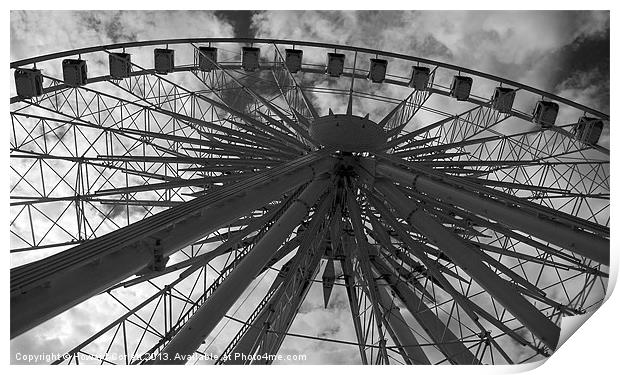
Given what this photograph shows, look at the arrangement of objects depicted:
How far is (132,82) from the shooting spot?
25469mm

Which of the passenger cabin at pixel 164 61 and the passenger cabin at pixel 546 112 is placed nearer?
the passenger cabin at pixel 164 61

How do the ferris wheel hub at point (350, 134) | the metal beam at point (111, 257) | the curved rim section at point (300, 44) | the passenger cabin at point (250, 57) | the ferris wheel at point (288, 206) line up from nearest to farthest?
the metal beam at point (111, 257) → the ferris wheel at point (288, 206) → the ferris wheel hub at point (350, 134) → the curved rim section at point (300, 44) → the passenger cabin at point (250, 57)

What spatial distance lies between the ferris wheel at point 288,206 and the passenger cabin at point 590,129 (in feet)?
0.26

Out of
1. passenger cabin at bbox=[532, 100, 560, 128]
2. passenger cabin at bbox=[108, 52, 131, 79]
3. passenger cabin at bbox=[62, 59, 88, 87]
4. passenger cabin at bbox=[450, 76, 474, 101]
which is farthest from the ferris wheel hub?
passenger cabin at bbox=[532, 100, 560, 128]

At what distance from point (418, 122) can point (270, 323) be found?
52.5 feet

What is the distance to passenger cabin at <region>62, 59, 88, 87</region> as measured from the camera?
22016 mm

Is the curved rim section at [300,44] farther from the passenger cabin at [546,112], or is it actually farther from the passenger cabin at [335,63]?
the passenger cabin at [335,63]

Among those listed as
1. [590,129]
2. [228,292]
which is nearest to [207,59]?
[228,292]

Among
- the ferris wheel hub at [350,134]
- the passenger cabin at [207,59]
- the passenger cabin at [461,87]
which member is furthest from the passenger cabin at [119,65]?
the passenger cabin at [461,87]

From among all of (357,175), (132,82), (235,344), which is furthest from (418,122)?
(235,344)

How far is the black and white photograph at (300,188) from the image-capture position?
11.3 meters

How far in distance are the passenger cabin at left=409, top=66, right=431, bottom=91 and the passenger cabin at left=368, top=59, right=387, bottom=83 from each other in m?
1.49

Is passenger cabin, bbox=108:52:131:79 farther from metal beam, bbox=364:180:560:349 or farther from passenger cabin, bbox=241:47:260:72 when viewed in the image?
metal beam, bbox=364:180:560:349

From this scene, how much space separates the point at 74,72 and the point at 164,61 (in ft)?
12.7
